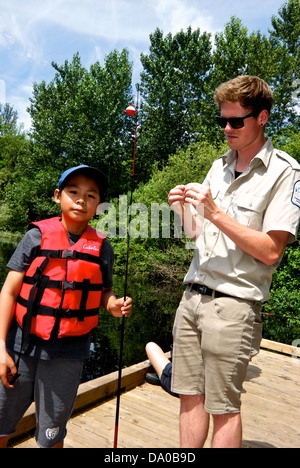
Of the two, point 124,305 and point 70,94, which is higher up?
point 70,94

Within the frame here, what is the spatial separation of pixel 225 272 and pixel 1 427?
1277 millimetres

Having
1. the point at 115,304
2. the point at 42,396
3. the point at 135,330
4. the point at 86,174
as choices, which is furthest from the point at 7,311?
the point at 135,330

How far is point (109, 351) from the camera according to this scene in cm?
786

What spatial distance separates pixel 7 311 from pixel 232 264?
1.10m

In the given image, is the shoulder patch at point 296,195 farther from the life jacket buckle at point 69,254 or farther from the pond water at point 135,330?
the pond water at point 135,330

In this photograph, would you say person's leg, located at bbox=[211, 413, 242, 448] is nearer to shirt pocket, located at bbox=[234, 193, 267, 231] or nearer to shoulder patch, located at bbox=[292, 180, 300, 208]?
shirt pocket, located at bbox=[234, 193, 267, 231]

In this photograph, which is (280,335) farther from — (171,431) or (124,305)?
(124,305)

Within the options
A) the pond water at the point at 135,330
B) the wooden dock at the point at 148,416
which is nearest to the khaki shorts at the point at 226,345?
the wooden dock at the point at 148,416

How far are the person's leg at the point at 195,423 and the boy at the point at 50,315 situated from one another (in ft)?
1.97

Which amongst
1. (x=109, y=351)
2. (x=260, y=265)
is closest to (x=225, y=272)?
(x=260, y=265)

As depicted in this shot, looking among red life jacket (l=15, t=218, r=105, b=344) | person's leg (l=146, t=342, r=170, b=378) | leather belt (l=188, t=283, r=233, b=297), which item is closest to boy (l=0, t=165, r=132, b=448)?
red life jacket (l=15, t=218, r=105, b=344)

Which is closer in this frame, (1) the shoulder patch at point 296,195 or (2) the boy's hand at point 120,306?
(1) the shoulder patch at point 296,195

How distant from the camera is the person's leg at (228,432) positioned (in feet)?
5.62

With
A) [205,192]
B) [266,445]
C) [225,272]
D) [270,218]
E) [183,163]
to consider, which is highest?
[183,163]
